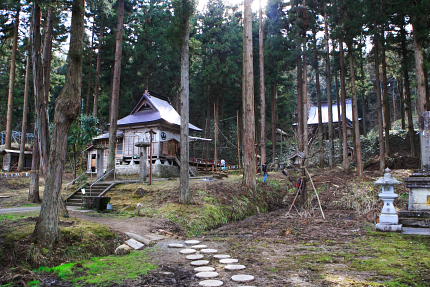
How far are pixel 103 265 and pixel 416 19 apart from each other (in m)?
15.7

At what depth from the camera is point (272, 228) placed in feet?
30.2

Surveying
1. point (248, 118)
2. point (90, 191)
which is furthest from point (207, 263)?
point (90, 191)

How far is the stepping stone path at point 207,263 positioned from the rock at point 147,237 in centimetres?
60

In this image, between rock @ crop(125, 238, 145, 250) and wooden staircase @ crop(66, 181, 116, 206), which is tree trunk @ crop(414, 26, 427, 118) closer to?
rock @ crop(125, 238, 145, 250)

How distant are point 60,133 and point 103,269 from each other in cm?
271

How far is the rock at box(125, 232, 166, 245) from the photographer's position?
7.32 metres

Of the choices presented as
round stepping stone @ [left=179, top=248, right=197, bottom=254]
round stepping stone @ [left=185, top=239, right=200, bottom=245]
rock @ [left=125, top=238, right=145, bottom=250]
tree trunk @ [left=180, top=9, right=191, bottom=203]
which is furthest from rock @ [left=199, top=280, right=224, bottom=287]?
tree trunk @ [left=180, top=9, right=191, bottom=203]

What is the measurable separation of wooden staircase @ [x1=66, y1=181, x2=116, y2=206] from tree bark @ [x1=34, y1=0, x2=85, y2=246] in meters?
8.78

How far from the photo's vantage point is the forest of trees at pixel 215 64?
456 inches

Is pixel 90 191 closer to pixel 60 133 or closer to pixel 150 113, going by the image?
pixel 60 133

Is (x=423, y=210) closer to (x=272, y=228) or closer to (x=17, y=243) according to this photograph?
(x=272, y=228)

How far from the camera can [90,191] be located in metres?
14.7

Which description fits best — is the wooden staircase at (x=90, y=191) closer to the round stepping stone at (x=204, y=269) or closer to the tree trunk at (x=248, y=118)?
the tree trunk at (x=248, y=118)

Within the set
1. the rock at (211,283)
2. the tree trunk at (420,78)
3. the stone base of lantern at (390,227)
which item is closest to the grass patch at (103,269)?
the rock at (211,283)
